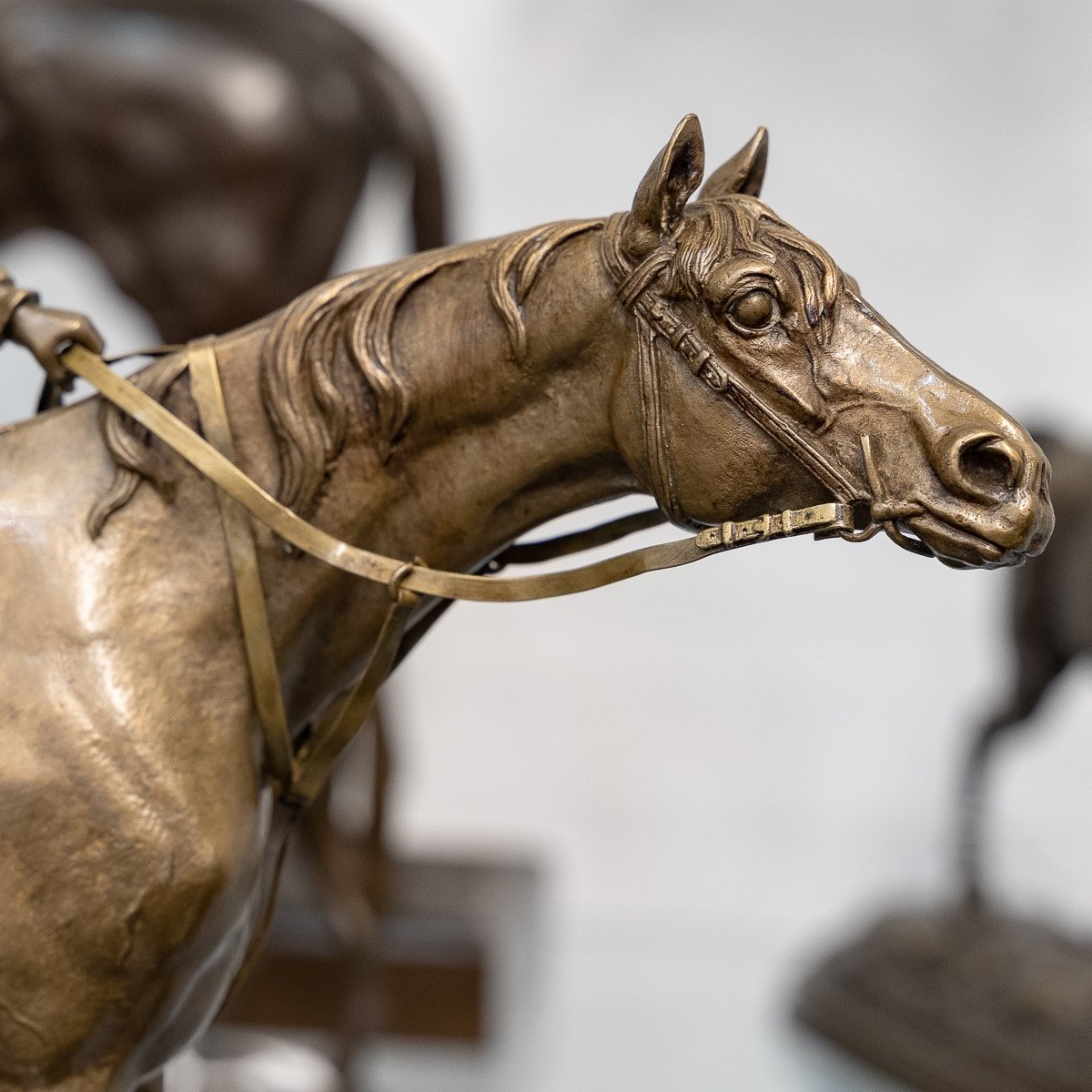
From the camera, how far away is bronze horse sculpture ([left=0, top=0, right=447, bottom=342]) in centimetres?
232

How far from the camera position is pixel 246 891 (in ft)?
3.33

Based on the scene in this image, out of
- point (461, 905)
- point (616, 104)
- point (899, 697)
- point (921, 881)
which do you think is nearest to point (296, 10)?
point (616, 104)

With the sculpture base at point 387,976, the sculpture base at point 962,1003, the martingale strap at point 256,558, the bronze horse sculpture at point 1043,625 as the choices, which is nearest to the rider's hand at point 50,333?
the martingale strap at point 256,558

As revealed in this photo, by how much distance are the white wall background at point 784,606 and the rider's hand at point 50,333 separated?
2.61 metres

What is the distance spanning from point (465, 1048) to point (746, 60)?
2.51 metres

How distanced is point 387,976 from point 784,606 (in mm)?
1617

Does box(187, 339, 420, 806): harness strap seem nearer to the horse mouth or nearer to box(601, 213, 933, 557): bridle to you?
box(601, 213, 933, 557): bridle

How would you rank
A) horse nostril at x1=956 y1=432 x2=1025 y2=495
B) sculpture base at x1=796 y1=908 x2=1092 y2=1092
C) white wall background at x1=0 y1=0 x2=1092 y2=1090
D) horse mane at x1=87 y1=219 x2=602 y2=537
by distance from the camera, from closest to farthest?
1. horse nostril at x1=956 y1=432 x2=1025 y2=495
2. horse mane at x1=87 y1=219 x2=602 y2=537
3. sculpture base at x1=796 y1=908 x2=1092 y2=1092
4. white wall background at x1=0 y1=0 x2=1092 y2=1090

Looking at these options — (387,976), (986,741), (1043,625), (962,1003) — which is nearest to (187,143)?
(387,976)

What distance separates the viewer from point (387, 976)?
8.63ft

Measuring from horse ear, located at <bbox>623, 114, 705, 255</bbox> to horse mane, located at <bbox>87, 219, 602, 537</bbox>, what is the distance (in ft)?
0.19

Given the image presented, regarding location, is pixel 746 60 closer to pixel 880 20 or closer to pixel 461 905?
pixel 880 20

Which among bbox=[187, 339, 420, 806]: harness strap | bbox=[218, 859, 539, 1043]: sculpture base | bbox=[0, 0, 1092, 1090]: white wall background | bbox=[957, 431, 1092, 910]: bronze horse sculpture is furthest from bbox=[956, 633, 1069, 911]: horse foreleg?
bbox=[187, 339, 420, 806]: harness strap

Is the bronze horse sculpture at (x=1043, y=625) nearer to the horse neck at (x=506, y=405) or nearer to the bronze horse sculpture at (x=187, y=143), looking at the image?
the bronze horse sculpture at (x=187, y=143)
